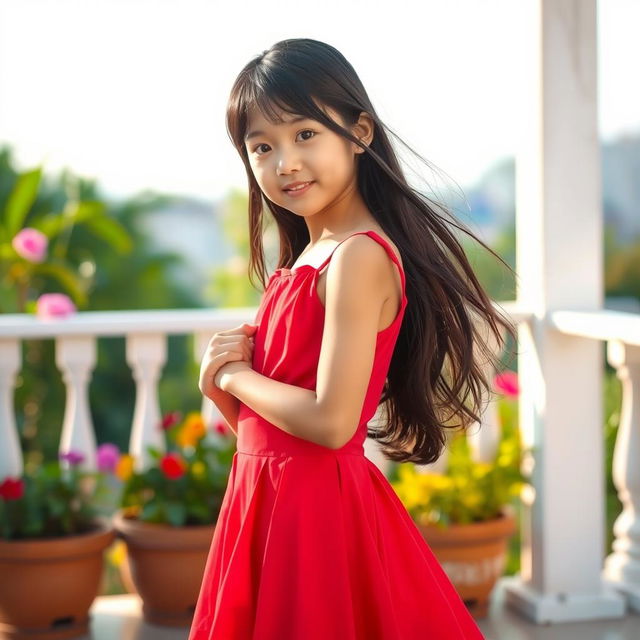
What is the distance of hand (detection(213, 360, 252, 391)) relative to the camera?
2041 mm

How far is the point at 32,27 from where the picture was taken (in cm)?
2528

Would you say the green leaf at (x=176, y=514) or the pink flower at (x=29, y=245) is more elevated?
the pink flower at (x=29, y=245)

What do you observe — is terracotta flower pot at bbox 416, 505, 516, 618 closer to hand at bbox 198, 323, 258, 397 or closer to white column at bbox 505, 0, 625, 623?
white column at bbox 505, 0, 625, 623

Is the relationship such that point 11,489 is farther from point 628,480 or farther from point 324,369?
point 628,480

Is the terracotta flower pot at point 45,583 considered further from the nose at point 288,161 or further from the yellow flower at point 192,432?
the nose at point 288,161

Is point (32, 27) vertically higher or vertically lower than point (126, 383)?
higher

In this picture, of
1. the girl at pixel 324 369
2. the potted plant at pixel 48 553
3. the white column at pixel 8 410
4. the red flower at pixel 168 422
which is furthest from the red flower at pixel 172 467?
the girl at pixel 324 369

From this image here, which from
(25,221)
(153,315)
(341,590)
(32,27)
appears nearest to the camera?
(341,590)

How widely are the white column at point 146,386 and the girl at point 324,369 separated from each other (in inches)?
60.4

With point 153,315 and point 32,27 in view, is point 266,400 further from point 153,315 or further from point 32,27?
point 32,27

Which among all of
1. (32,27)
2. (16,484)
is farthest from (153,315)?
(32,27)

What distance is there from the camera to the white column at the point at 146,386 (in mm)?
3631

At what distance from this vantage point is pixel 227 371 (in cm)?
205

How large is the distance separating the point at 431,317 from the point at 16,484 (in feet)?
5.35
